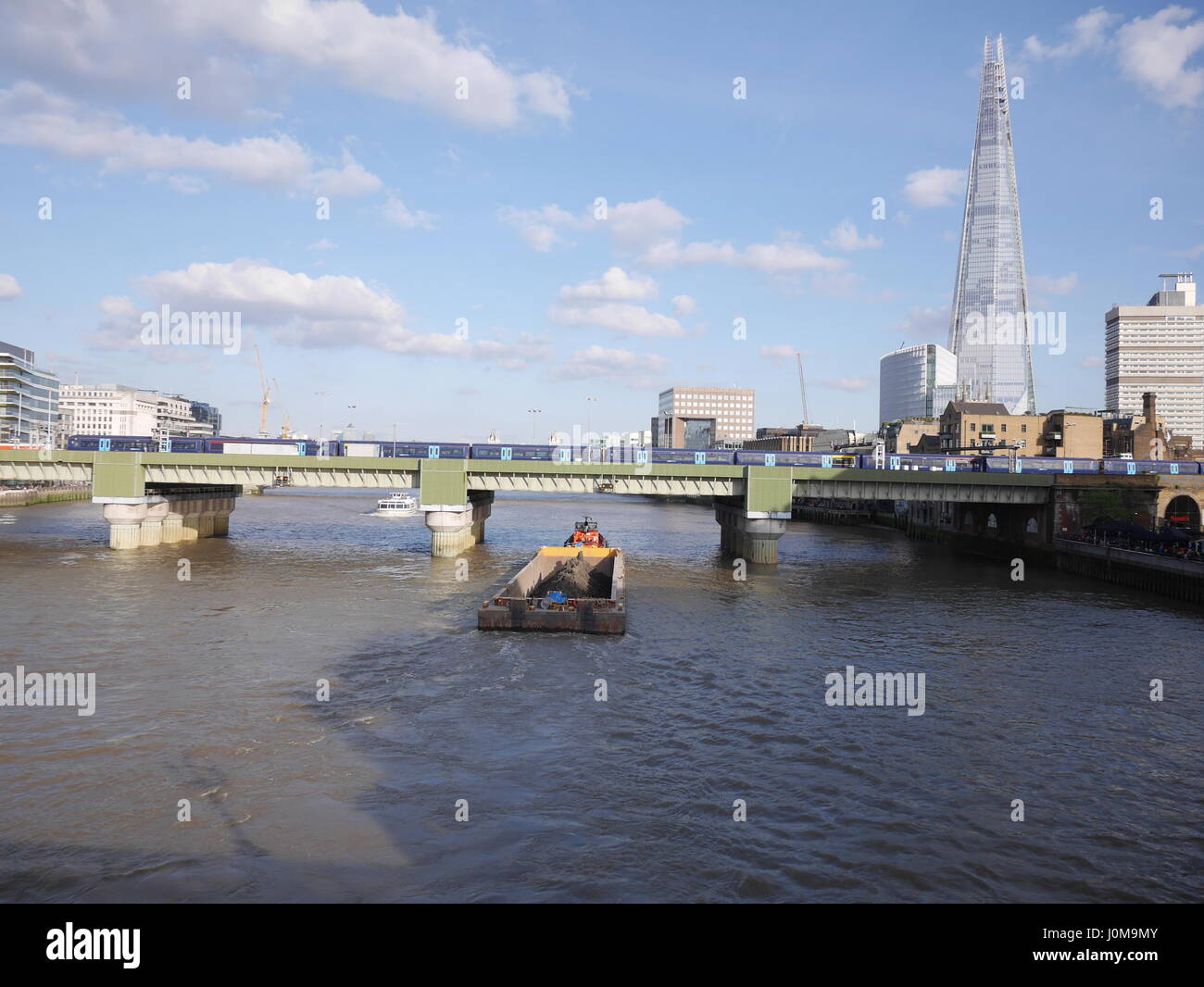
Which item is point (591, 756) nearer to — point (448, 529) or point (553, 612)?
point (553, 612)

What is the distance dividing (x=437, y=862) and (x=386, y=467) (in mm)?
57363

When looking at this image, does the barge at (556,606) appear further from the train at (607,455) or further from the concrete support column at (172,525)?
the concrete support column at (172,525)

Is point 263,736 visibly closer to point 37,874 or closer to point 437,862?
point 37,874

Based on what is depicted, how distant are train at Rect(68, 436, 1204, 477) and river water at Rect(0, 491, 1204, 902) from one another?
29262 mm

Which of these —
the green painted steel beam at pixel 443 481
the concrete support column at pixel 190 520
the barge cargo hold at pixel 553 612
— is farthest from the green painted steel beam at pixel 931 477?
the concrete support column at pixel 190 520

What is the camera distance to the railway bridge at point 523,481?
68000 mm

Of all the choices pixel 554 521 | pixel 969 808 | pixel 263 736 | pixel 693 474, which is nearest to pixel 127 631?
pixel 263 736

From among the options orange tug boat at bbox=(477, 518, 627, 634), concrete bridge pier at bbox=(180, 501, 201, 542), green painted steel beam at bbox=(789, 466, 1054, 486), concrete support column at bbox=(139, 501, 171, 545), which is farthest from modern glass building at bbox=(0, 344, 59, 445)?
green painted steel beam at bbox=(789, 466, 1054, 486)

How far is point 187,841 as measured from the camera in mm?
15805

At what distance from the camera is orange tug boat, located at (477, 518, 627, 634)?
37031 millimetres

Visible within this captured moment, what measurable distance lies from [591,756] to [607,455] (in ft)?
→ 183

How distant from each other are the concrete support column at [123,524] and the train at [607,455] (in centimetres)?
683

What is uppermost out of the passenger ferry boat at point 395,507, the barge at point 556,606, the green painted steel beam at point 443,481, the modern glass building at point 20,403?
the modern glass building at point 20,403

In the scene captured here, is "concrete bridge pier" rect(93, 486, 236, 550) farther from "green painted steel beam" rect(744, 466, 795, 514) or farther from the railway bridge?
"green painted steel beam" rect(744, 466, 795, 514)
